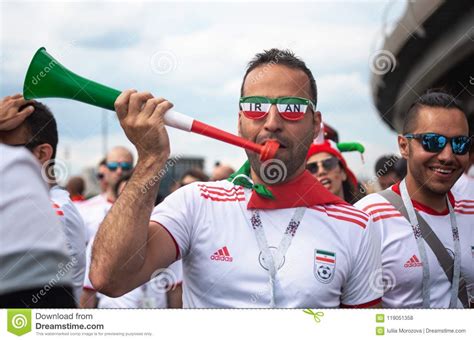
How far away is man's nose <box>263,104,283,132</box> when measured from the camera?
2137 millimetres

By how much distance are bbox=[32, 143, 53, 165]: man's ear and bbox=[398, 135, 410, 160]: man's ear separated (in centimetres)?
122

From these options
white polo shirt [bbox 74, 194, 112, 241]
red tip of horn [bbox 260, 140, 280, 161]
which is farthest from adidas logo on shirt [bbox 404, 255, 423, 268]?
white polo shirt [bbox 74, 194, 112, 241]

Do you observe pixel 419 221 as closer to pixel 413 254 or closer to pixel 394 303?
pixel 413 254

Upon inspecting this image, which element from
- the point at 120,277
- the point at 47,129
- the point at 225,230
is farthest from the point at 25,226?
the point at 47,129

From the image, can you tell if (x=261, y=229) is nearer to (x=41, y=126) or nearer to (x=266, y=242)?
(x=266, y=242)

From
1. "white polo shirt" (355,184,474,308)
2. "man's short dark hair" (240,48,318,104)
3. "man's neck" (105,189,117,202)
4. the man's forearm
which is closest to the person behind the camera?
the man's forearm

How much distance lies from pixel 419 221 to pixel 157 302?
1.78 meters

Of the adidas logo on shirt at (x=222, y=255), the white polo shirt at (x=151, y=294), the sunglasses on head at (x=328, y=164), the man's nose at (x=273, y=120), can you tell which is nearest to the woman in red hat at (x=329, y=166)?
→ the sunglasses on head at (x=328, y=164)

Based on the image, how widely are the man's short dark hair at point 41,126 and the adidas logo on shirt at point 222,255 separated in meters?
0.83

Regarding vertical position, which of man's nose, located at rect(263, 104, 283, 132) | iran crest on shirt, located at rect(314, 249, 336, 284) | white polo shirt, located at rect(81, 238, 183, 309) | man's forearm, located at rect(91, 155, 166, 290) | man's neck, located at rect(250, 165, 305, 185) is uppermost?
man's nose, located at rect(263, 104, 283, 132)

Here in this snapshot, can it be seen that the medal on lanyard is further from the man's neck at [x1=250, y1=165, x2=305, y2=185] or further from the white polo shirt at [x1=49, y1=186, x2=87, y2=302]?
the white polo shirt at [x1=49, y1=186, x2=87, y2=302]

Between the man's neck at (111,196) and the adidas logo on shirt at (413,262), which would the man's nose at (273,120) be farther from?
the man's neck at (111,196)

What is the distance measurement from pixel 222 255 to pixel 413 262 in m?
0.77

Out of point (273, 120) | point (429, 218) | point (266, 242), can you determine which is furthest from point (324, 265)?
point (429, 218)
